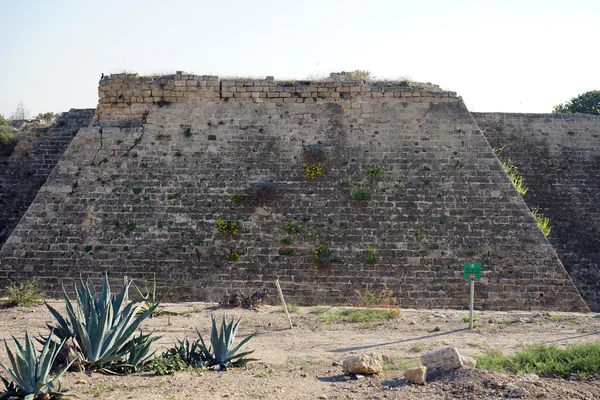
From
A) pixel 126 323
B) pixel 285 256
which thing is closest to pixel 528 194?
pixel 285 256

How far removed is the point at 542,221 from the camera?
600 inches

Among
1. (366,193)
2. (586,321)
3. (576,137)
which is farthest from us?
(576,137)

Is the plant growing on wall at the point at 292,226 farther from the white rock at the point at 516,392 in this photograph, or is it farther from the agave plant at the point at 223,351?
the white rock at the point at 516,392

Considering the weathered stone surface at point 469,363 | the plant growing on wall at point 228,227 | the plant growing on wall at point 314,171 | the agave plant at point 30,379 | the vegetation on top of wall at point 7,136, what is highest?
the vegetation on top of wall at point 7,136

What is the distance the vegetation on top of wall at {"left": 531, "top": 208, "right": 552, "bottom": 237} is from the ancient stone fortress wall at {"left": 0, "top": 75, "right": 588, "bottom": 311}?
1.06 m

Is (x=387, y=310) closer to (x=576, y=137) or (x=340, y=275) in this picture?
(x=340, y=275)

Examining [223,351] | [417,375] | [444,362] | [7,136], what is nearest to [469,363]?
[444,362]

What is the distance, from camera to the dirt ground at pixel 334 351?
5.94 metres

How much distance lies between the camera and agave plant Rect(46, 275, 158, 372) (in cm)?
651

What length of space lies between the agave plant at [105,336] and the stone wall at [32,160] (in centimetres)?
1085

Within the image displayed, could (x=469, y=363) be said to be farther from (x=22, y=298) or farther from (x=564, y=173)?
(x=564, y=173)

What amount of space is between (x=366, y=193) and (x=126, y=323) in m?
8.08

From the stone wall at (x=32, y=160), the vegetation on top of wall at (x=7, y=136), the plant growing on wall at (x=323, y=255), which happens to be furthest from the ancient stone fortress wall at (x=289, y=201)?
the vegetation on top of wall at (x=7, y=136)

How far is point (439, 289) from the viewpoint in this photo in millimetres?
12820
